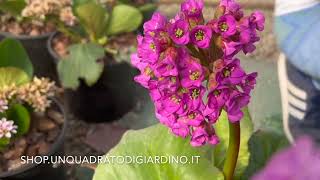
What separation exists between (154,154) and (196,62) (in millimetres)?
171

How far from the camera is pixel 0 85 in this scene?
3.57 feet

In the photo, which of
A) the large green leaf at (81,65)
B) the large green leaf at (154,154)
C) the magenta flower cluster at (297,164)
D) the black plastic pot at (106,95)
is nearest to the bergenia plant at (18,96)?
the large green leaf at (81,65)

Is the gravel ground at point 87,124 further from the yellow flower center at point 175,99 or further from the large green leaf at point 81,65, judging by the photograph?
the yellow flower center at point 175,99

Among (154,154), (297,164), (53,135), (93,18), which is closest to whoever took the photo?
(297,164)

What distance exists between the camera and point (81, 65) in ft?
4.54

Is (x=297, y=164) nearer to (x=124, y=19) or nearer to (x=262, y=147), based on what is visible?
(x=262, y=147)

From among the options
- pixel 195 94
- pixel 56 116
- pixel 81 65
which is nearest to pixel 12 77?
pixel 56 116

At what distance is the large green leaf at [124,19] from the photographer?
144cm

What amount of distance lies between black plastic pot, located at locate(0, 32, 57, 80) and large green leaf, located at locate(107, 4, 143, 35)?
0.23 metres

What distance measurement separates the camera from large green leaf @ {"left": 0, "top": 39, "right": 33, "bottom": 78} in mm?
1154

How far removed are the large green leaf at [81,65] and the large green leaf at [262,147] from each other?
77cm

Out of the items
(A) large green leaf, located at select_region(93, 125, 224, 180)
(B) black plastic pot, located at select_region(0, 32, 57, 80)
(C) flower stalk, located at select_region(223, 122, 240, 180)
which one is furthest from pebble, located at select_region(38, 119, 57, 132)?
(C) flower stalk, located at select_region(223, 122, 240, 180)

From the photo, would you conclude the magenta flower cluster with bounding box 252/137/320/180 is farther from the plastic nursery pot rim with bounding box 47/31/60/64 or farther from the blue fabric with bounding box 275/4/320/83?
the plastic nursery pot rim with bounding box 47/31/60/64

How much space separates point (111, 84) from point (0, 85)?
46cm
